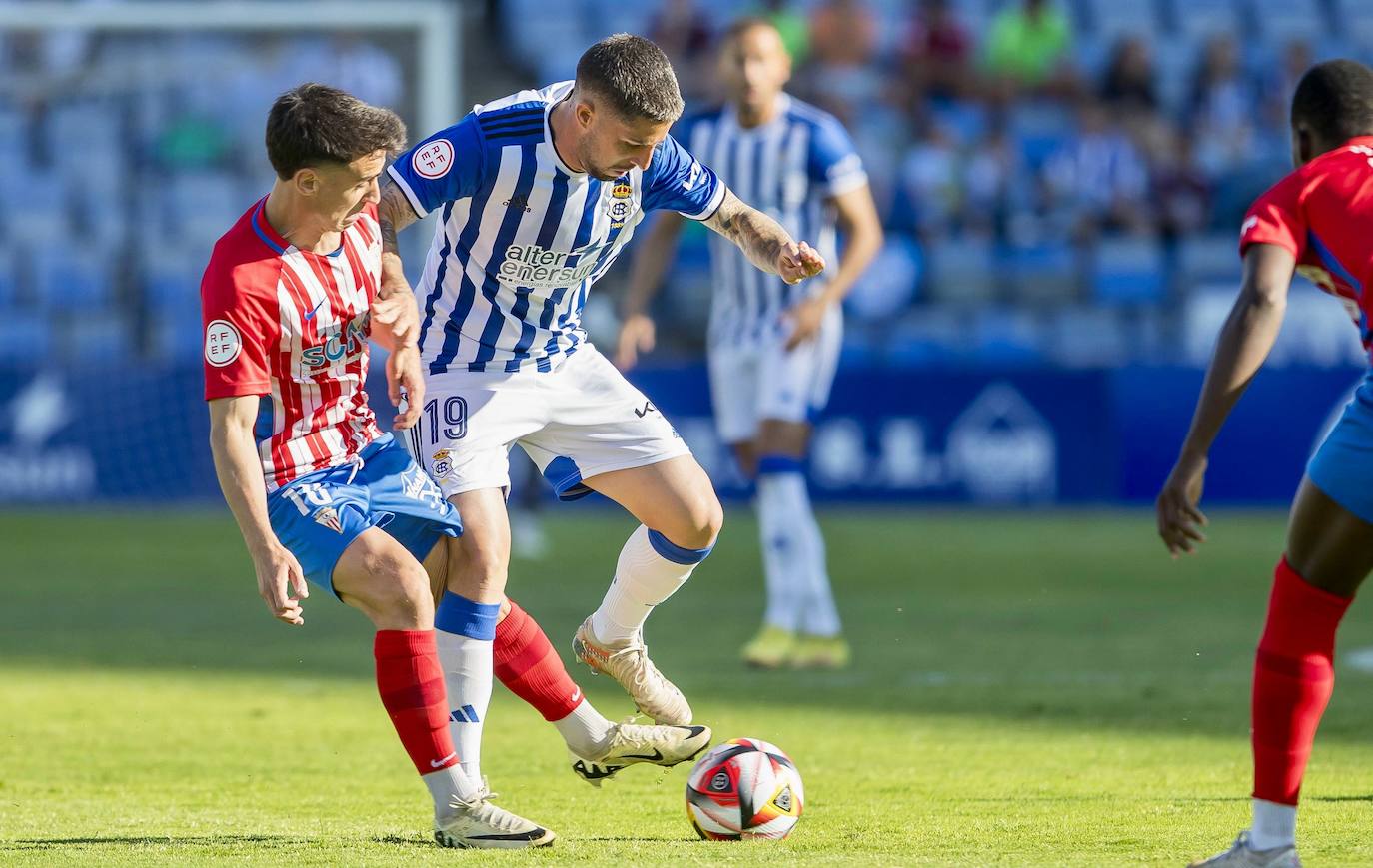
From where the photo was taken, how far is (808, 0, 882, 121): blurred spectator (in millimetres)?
16469

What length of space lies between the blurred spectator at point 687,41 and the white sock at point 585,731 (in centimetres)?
1139

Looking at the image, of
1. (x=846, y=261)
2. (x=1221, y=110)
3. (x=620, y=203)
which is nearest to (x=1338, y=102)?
(x=620, y=203)

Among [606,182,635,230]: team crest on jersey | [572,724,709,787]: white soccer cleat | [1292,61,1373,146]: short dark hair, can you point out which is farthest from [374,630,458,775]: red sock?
[1292,61,1373,146]: short dark hair

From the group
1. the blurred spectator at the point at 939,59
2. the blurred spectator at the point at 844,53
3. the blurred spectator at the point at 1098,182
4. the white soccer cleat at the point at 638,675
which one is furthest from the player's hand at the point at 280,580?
the blurred spectator at the point at 939,59

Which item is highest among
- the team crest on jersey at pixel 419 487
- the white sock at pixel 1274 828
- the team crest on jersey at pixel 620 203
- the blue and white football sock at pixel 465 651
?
the team crest on jersey at pixel 620 203

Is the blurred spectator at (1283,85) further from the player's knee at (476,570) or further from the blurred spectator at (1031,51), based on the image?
the player's knee at (476,570)

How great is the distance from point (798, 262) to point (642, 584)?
1.03 m

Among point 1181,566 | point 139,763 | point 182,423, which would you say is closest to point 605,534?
point 182,423

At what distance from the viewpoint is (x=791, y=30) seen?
1655 cm

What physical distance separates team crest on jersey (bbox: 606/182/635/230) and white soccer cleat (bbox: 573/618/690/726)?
43.3 inches

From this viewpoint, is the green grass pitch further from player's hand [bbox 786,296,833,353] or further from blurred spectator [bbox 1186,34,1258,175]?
blurred spectator [bbox 1186,34,1258,175]

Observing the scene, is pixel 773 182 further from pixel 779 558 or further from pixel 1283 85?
pixel 1283 85

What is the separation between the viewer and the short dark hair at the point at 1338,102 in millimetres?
3746

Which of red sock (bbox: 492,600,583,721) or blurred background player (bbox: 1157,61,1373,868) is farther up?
blurred background player (bbox: 1157,61,1373,868)
